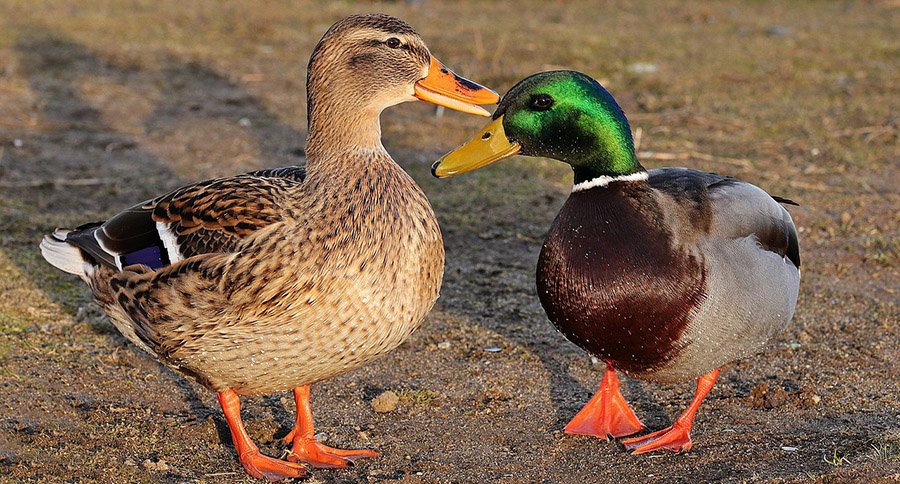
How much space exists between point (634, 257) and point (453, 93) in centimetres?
85

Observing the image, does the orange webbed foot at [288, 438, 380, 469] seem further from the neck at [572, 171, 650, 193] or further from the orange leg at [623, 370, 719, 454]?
the neck at [572, 171, 650, 193]

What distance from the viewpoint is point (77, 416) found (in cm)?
407

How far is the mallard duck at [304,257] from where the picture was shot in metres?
3.51

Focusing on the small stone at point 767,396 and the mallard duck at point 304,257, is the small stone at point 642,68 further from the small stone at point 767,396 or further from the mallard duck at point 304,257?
the mallard duck at point 304,257

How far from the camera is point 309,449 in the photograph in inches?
152

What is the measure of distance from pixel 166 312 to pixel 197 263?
0.20 metres

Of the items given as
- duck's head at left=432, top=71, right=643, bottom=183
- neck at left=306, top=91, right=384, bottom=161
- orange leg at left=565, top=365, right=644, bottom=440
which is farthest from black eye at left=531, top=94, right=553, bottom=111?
orange leg at left=565, top=365, right=644, bottom=440

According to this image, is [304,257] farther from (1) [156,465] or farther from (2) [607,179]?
(2) [607,179]

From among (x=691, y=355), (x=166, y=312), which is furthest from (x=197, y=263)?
(x=691, y=355)

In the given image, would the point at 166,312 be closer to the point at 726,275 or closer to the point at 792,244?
the point at 726,275

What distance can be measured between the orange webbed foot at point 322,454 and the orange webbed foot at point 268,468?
6cm

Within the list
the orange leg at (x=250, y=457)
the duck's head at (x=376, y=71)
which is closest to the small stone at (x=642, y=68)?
the duck's head at (x=376, y=71)

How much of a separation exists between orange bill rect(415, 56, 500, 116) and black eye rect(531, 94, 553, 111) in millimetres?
146

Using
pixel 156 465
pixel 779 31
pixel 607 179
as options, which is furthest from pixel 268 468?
pixel 779 31
